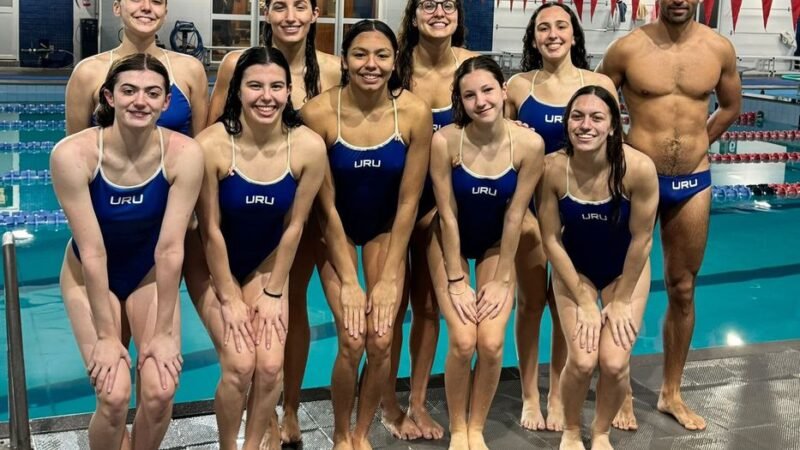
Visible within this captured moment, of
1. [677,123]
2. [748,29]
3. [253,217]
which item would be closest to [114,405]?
[253,217]

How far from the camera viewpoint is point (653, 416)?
420 centimetres

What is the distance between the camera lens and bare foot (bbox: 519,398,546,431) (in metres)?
4.03

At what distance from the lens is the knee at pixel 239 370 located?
326 centimetres

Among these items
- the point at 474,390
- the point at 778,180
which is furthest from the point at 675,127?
the point at 778,180

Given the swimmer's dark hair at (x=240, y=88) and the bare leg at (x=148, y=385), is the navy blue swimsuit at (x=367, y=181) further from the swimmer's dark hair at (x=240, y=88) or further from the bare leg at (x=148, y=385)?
the bare leg at (x=148, y=385)

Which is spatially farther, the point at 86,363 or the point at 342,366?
the point at 342,366

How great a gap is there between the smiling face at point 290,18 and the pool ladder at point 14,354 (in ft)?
4.09

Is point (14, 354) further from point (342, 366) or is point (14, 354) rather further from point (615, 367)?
point (615, 367)

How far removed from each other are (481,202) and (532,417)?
1.02 m

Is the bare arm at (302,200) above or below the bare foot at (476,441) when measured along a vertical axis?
above

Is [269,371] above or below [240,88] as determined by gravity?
below

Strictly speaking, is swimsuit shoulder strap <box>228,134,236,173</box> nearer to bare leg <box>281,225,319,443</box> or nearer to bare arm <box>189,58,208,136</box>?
bare arm <box>189,58,208,136</box>

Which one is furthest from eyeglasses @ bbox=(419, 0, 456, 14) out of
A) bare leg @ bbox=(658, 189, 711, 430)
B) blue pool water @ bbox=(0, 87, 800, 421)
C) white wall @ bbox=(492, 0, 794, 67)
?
white wall @ bbox=(492, 0, 794, 67)

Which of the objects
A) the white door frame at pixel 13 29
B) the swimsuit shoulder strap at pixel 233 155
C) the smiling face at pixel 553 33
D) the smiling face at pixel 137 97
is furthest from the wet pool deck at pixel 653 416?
the white door frame at pixel 13 29
